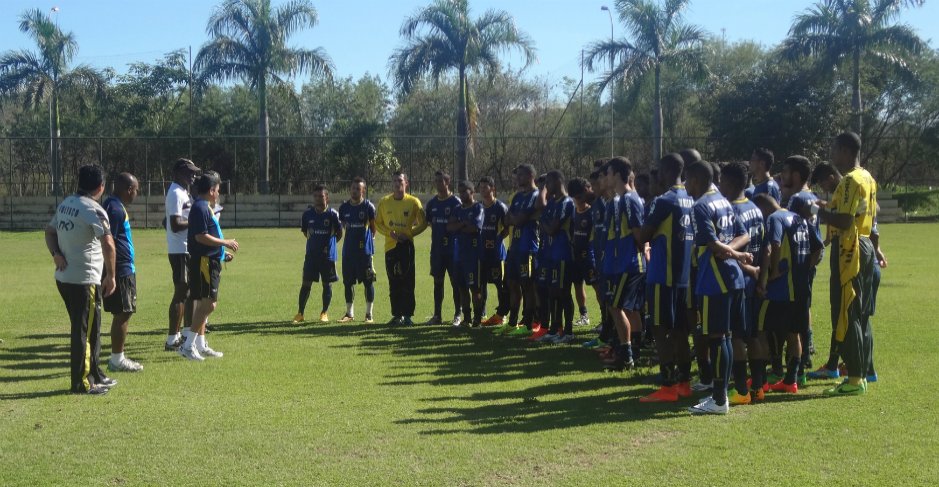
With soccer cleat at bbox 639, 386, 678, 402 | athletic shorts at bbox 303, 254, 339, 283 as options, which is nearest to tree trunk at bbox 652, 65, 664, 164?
athletic shorts at bbox 303, 254, 339, 283

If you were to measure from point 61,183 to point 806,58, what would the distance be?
3327cm

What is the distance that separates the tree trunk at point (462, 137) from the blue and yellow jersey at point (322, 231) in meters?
26.1

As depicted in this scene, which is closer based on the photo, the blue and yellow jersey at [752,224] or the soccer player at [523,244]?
the blue and yellow jersey at [752,224]

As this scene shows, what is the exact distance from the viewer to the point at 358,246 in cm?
1393

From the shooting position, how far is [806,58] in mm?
43094

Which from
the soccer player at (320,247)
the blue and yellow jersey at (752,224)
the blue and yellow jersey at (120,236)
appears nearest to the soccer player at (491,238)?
the soccer player at (320,247)

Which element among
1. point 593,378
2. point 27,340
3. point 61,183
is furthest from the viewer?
point 61,183

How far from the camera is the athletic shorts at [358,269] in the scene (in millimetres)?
13789

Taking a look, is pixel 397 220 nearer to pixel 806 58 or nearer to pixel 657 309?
pixel 657 309

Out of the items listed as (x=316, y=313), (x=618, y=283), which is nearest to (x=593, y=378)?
(x=618, y=283)

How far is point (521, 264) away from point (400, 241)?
7.27ft

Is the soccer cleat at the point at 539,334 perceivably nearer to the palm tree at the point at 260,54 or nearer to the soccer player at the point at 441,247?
the soccer player at the point at 441,247

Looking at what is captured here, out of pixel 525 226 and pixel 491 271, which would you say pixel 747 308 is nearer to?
pixel 525 226

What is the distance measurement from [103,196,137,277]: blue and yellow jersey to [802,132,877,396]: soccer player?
650 cm
